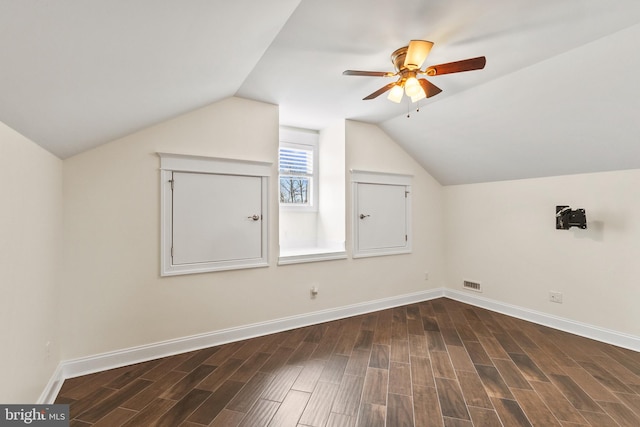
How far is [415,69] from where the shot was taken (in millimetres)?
2109

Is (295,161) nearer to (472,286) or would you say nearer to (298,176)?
(298,176)

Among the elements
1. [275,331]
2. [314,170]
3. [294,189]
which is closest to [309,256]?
[275,331]

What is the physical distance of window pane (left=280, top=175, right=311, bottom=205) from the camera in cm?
391

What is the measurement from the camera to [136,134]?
100 inches

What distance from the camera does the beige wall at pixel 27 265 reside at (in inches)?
54.4

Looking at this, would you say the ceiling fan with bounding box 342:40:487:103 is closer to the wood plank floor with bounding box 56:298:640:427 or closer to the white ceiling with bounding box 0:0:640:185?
the white ceiling with bounding box 0:0:640:185

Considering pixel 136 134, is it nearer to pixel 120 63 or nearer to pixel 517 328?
pixel 120 63

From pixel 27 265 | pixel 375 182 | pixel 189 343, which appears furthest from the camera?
pixel 375 182

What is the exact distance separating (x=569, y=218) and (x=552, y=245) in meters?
0.40

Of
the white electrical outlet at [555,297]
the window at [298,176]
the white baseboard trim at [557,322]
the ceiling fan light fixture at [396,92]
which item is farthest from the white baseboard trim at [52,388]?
the white electrical outlet at [555,297]

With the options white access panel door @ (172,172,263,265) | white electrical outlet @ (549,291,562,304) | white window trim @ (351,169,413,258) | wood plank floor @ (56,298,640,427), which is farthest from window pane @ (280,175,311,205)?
white electrical outlet @ (549,291,562,304)

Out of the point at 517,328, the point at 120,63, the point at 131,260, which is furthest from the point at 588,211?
the point at 131,260

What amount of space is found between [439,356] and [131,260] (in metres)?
2.84

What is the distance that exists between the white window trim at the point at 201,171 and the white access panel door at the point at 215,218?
4cm
